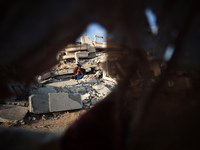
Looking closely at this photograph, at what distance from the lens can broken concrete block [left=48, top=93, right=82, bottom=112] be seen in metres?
4.70

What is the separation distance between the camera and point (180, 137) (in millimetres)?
860

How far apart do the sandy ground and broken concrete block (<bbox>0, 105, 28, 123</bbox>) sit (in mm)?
166

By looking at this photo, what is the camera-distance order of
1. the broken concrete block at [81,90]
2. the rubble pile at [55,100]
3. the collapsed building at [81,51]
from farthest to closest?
the collapsed building at [81,51]
the broken concrete block at [81,90]
the rubble pile at [55,100]

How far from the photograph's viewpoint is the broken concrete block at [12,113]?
405 centimetres

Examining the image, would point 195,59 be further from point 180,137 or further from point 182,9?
point 180,137

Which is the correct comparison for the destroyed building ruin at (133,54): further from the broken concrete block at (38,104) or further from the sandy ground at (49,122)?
the broken concrete block at (38,104)

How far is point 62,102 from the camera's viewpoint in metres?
4.84

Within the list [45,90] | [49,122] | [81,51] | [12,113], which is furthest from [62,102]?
[81,51]

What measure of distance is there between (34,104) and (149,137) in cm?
470

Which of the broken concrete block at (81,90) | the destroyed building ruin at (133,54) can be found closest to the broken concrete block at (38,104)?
the broken concrete block at (81,90)

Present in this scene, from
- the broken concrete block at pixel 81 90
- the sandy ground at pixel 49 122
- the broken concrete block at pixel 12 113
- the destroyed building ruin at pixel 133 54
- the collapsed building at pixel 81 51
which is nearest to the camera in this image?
the destroyed building ruin at pixel 133 54

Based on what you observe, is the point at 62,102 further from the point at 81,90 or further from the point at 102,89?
the point at 102,89

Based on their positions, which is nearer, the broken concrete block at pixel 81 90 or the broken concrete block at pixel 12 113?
the broken concrete block at pixel 12 113

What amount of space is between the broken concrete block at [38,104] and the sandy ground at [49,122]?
0.77 feet
